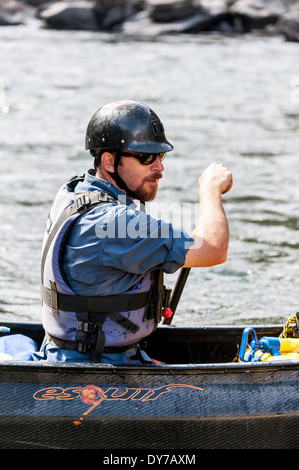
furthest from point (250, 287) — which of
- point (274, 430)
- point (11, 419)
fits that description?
point (11, 419)

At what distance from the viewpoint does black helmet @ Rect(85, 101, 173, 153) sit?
3459 mm

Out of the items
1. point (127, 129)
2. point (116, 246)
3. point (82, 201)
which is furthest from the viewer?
point (127, 129)

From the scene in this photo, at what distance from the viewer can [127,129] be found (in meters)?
3.46

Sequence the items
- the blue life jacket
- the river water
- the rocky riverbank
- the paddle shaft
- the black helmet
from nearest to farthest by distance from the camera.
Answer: the blue life jacket → the black helmet → the paddle shaft → the river water → the rocky riverbank

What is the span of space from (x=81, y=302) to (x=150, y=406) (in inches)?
23.1

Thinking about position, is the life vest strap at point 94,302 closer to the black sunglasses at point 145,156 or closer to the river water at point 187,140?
the black sunglasses at point 145,156

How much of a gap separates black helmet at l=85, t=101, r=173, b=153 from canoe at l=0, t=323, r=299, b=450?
1.01 m

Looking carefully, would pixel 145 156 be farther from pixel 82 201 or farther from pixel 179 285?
pixel 179 285

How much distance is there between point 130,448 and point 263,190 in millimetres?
6778

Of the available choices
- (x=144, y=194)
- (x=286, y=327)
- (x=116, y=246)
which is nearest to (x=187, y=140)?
Result: (x=286, y=327)

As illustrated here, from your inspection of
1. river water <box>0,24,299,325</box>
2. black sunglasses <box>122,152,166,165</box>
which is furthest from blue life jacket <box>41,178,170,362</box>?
river water <box>0,24,299,325</box>

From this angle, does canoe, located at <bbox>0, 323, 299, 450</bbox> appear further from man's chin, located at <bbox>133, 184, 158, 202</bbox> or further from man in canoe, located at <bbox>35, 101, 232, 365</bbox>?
man's chin, located at <bbox>133, 184, 158, 202</bbox>

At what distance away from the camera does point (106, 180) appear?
3.50 m
